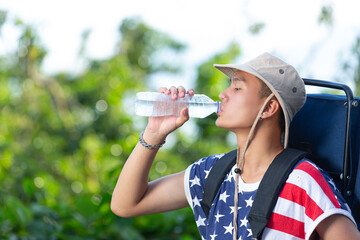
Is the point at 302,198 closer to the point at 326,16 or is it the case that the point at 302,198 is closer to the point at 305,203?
the point at 305,203

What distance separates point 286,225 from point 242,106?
40 cm

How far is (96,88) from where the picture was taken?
7.89 metres

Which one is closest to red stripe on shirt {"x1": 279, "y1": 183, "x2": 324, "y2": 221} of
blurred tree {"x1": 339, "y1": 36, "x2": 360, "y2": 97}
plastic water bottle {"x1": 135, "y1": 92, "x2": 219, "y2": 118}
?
plastic water bottle {"x1": 135, "y1": 92, "x2": 219, "y2": 118}

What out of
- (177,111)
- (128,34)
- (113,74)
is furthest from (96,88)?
(177,111)

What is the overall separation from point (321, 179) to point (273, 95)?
31cm

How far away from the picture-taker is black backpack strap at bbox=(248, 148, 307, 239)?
1425 millimetres

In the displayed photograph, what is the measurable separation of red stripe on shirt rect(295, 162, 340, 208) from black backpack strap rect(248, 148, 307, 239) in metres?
0.03

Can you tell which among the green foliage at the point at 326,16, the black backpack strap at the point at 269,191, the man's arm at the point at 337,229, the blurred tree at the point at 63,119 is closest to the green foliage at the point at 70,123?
the blurred tree at the point at 63,119

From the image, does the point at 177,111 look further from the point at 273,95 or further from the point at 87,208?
the point at 87,208

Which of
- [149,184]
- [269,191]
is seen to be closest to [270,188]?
[269,191]

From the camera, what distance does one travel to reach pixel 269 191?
144 cm

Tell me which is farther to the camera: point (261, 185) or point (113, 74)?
point (113, 74)

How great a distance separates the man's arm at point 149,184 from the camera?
169 centimetres

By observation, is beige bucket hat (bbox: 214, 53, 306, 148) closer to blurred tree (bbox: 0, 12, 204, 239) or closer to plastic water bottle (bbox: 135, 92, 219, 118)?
plastic water bottle (bbox: 135, 92, 219, 118)
